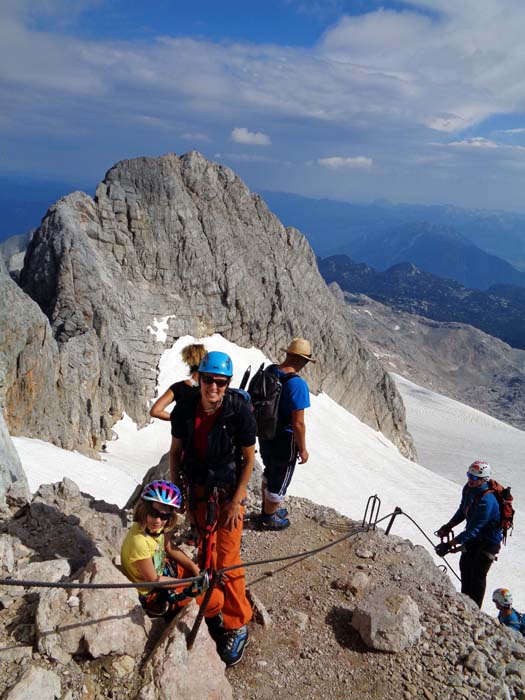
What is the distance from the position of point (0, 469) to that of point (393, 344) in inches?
5638

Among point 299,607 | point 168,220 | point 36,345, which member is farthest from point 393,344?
point 299,607

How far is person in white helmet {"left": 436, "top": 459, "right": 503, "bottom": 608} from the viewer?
9.03 meters

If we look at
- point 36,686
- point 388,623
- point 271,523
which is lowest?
point 271,523

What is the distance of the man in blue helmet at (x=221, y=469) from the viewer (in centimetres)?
571

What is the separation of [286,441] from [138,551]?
3.84m

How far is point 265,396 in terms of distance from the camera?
791 centimetres

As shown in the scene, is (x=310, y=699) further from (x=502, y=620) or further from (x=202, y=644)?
(x=502, y=620)

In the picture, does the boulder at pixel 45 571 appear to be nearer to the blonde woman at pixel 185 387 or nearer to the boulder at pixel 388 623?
the blonde woman at pixel 185 387

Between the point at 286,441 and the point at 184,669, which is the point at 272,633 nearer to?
the point at 184,669

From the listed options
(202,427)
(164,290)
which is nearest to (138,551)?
(202,427)

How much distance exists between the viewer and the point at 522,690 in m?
6.00

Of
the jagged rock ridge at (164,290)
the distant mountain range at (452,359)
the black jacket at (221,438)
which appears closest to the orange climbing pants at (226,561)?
the black jacket at (221,438)

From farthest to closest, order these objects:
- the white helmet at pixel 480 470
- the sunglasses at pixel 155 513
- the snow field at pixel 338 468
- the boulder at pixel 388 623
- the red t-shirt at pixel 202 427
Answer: the snow field at pixel 338 468
the white helmet at pixel 480 470
the boulder at pixel 388 623
the red t-shirt at pixel 202 427
the sunglasses at pixel 155 513

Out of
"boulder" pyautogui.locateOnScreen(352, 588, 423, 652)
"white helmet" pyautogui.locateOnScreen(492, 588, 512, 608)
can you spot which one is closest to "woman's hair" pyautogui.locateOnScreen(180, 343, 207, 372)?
"boulder" pyautogui.locateOnScreen(352, 588, 423, 652)
